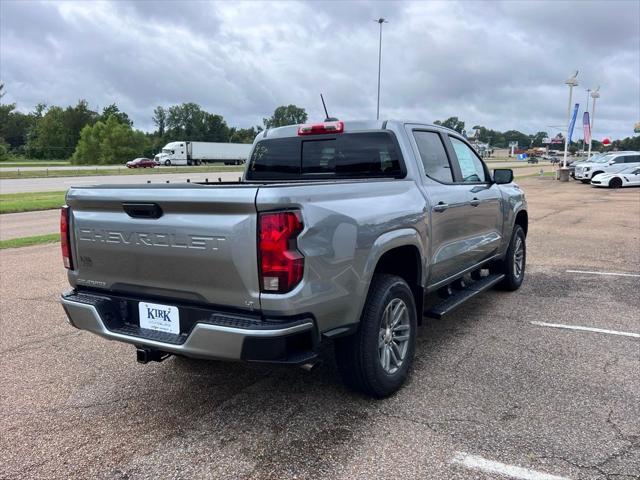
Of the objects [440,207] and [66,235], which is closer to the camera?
[66,235]

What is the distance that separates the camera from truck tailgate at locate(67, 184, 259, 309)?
2.81m

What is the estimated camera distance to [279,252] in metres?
2.76

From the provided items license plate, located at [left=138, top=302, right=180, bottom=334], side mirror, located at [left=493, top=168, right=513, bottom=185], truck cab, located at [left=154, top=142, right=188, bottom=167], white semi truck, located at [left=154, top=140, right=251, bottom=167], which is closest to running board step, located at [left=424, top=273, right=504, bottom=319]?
side mirror, located at [left=493, top=168, right=513, bottom=185]

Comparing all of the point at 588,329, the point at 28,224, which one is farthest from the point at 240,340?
the point at 28,224

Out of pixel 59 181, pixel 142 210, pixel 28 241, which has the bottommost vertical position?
pixel 59 181

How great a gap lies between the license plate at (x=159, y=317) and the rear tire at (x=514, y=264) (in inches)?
172

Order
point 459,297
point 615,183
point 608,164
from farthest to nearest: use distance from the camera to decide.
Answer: point 608,164
point 615,183
point 459,297

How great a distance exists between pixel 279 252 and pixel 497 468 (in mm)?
1614

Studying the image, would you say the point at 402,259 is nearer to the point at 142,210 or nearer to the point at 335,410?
the point at 335,410

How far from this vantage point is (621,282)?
7078mm

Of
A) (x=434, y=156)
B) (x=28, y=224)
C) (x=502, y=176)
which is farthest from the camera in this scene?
(x=28, y=224)

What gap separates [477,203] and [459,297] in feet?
3.13

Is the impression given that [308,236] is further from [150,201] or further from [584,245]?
[584,245]

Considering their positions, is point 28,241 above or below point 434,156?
below
